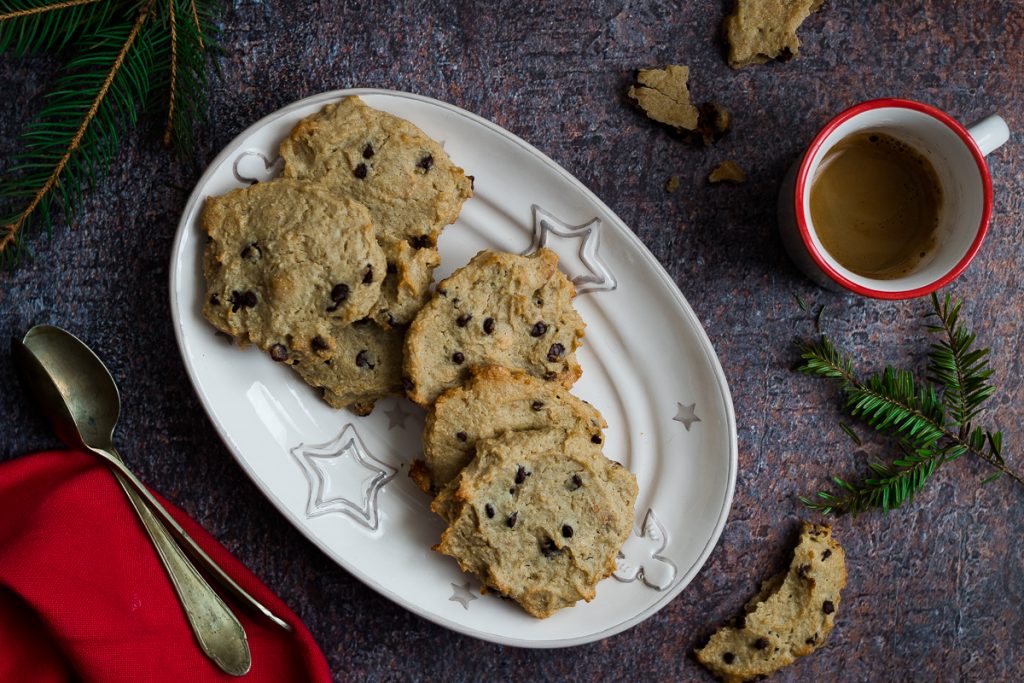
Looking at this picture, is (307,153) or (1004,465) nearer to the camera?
(307,153)

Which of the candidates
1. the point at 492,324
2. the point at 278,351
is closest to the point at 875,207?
the point at 492,324

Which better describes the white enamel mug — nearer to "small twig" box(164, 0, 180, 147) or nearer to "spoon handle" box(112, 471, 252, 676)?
"small twig" box(164, 0, 180, 147)

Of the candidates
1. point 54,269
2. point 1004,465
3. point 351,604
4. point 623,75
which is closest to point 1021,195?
point 1004,465

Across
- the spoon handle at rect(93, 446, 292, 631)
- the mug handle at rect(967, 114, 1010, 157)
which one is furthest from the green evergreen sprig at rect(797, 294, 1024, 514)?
the spoon handle at rect(93, 446, 292, 631)

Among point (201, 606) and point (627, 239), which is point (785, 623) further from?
point (201, 606)

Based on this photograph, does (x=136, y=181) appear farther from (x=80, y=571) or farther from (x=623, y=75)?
(x=623, y=75)

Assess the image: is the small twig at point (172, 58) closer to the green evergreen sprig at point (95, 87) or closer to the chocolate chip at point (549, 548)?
the green evergreen sprig at point (95, 87)
